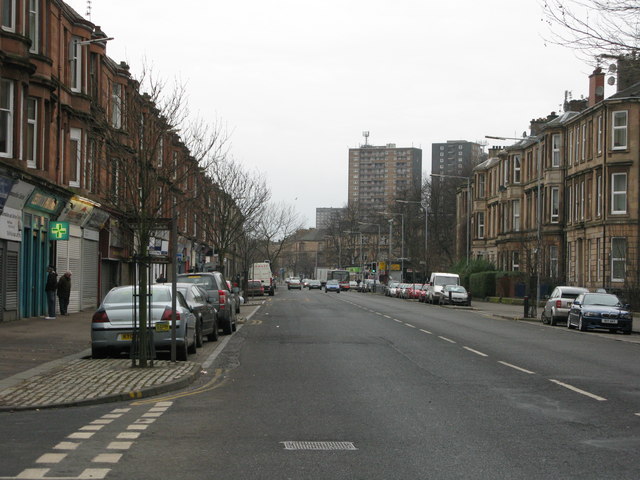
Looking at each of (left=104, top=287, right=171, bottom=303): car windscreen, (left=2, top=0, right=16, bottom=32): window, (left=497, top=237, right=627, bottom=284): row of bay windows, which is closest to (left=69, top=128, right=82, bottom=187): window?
(left=2, top=0, right=16, bottom=32): window

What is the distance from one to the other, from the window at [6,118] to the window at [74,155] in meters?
7.21

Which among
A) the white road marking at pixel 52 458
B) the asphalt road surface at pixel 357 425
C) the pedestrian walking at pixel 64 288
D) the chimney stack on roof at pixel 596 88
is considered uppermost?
the chimney stack on roof at pixel 596 88

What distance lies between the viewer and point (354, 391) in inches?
491

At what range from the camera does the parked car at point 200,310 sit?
1942 cm

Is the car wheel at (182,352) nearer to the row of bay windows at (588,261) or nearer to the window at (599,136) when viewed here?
the row of bay windows at (588,261)

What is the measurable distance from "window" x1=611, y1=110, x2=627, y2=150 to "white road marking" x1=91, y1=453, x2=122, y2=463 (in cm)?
4606

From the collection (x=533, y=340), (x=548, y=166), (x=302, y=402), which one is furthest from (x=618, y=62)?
(x=548, y=166)

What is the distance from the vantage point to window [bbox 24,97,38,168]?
2802 centimetres

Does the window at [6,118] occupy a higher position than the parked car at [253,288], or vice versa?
the window at [6,118]

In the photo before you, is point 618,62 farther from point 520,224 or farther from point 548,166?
point 520,224

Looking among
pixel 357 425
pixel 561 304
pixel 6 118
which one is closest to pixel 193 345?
pixel 357 425

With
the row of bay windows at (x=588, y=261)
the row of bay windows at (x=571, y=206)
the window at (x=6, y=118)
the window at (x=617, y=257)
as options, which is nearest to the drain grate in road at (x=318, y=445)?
the window at (x=6, y=118)

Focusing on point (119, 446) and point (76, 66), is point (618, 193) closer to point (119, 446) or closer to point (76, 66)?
point (76, 66)

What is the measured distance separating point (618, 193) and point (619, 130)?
3.44m
